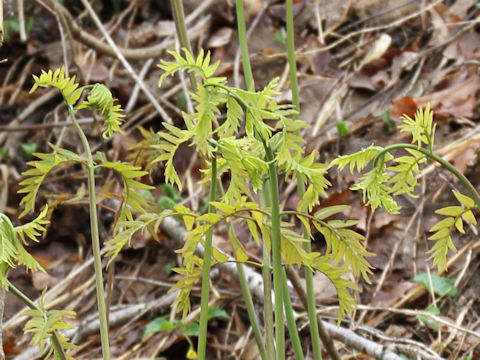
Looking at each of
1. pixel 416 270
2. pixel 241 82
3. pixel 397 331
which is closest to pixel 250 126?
pixel 397 331

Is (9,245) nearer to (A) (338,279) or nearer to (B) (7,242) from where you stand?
(B) (7,242)

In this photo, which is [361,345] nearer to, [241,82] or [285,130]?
[285,130]

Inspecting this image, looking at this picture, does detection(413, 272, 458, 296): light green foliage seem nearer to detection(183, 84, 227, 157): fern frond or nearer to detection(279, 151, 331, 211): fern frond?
detection(279, 151, 331, 211): fern frond

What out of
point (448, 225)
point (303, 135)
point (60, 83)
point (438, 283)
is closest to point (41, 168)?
point (60, 83)

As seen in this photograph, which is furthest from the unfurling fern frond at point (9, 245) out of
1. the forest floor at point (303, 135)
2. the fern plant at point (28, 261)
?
the forest floor at point (303, 135)

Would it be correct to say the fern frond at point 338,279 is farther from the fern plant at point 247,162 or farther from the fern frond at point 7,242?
the fern frond at point 7,242

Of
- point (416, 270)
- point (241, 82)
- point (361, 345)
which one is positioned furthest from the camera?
point (241, 82)

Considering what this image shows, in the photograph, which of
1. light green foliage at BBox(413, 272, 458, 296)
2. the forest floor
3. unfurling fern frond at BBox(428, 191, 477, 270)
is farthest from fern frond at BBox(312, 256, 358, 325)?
light green foliage at BBox(413, 272, 458, 296)

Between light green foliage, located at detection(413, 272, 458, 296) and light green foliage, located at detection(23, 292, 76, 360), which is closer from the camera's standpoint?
light green foliage, located at detection(23, 292, 76, 360)
